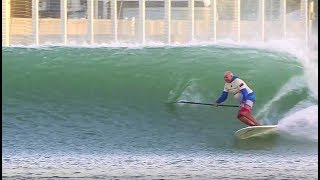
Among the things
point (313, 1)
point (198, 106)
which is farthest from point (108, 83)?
point (313, 1)

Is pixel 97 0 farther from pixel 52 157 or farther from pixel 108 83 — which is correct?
pixel 52 157

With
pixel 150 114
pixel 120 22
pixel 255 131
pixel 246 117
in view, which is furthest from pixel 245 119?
pixel 120 22

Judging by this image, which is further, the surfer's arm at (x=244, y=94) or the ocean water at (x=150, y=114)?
the surfer's arm at (x=244, y=94)

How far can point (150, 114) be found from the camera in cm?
1433

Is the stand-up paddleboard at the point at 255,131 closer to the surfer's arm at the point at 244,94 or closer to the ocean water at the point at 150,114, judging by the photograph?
the ocean water at the point at 150,114

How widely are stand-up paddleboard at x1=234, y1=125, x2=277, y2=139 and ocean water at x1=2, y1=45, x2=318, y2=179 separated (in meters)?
0.10

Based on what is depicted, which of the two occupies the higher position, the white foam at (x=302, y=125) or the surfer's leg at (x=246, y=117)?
the surfer's leg at (x=246, y=117)

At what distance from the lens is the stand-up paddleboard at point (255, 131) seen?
12.1m

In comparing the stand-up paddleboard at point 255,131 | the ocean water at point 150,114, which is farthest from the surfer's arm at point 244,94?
the ocean water at point 150,114

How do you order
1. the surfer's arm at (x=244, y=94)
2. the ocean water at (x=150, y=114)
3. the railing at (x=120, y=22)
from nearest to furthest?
the ocean water at (x=150, y=114) < the surfer's arm at (x=244, y=94) < the railing at (x=120, y=22)

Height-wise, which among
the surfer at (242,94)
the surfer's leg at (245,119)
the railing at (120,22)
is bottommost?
the surfer's leg at (245,119)

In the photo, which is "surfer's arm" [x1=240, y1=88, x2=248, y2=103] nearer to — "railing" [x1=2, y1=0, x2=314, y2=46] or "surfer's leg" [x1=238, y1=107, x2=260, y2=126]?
"surfer's leg" [x1=238, y1=107, x2=260, y2=126]

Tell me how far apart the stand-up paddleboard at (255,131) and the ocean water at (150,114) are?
10cm

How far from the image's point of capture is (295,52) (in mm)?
17453
